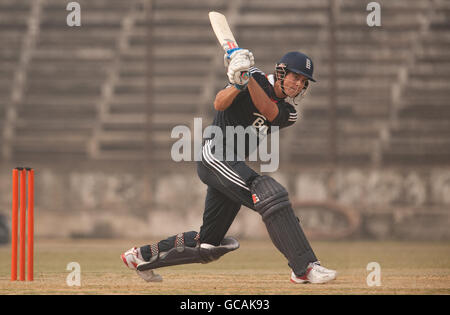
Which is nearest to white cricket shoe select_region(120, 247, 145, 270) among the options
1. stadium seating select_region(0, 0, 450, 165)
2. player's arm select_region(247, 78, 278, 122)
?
player's arm select_region(247, 78, 278, 122)

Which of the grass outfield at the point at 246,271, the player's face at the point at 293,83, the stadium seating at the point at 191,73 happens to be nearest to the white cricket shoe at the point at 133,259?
the grass outfield at the point at 246,271

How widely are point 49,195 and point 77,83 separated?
284 centimetres

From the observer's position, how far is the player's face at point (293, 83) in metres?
6.05

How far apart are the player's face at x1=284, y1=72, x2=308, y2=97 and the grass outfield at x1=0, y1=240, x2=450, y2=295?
1377 mm

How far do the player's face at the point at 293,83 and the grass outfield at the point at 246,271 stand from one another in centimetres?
138

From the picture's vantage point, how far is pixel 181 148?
13469 mm

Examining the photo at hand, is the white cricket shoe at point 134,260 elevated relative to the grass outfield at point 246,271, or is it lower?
elevated

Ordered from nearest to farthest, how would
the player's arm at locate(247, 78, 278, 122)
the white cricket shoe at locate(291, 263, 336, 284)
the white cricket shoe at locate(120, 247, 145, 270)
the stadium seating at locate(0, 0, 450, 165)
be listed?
the white cricket shoe at locate(291, 263, 336, 284)
the player's arm at locate(247, 78, 278, 122)
the white cricket shoe at locate(120, 247, 145, 270)
the stadium seating at locate(0, 0, 450, 165)

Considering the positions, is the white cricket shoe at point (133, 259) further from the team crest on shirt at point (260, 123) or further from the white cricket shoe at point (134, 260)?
the team crest on shirt at point (260, 123)

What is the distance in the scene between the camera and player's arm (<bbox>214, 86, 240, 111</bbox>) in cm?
571

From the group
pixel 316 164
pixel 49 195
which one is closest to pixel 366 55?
pixel 316 164

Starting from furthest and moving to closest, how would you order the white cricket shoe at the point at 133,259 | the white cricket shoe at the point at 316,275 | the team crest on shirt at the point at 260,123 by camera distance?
the white cricket shoe at the point at 133,259, the team crest on shirt at the point at 260,123, the white cricket shoe at the point at 316,275

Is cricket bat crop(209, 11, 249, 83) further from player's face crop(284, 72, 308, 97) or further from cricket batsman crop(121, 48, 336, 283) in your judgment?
player's face crop(284, 72, 308, 97)

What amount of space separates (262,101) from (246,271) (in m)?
2.19
